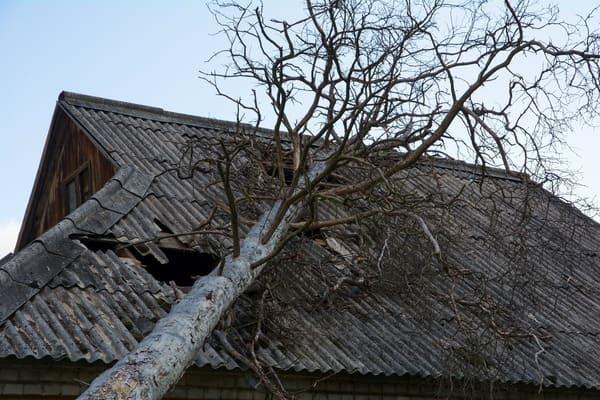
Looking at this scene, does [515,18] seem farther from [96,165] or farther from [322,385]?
[96,165]

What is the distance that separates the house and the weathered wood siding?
0.06 m

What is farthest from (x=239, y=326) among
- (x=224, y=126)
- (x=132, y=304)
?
(x=224, y=126)

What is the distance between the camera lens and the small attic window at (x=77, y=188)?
12.1 meters

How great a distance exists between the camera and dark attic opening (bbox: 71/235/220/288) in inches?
356

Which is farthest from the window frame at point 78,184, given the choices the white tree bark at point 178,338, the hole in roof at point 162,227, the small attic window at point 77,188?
the white tree bark at point 178,338

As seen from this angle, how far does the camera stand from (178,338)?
19.9 ft

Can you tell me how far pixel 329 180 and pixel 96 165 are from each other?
116 inches

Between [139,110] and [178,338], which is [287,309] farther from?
[139,110]

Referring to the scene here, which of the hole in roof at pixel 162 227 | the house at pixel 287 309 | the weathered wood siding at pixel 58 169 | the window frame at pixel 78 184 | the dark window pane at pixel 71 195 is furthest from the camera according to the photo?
the dark window pane at pixel 71 195

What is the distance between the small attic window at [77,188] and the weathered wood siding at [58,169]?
0.07 metres

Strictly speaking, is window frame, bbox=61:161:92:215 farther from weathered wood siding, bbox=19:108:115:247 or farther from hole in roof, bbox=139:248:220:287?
hole in roof, bbox=139:248:220:287

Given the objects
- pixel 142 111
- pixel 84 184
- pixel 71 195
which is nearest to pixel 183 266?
pixel 84 184

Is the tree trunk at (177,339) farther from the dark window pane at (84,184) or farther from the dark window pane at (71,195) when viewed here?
the dark window pane at (71,195)

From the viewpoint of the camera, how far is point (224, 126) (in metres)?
13.7
